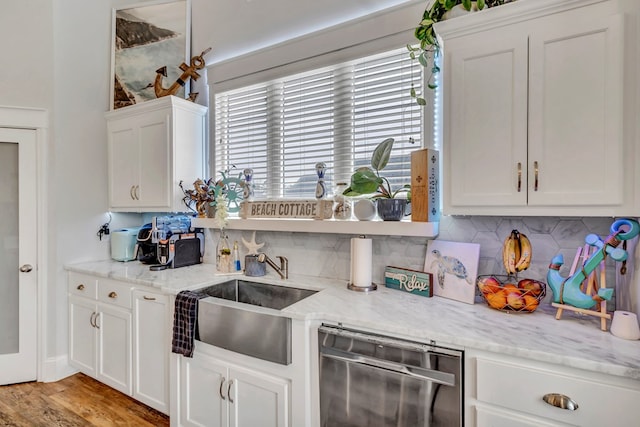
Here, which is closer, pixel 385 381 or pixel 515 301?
pixel 385 381

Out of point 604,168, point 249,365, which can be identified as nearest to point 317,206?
point 249,365

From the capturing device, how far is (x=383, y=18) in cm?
211

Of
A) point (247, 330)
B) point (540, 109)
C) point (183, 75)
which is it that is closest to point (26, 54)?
point (183, 75)

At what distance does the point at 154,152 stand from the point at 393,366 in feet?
8.11

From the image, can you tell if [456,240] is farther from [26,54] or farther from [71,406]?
[26,54]

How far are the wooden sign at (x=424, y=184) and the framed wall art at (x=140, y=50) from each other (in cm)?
244

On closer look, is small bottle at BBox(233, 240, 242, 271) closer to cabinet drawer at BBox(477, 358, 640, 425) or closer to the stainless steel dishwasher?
the stainless steel dishwasher

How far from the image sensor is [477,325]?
141 cm

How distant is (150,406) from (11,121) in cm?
249

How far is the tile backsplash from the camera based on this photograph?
165 cm

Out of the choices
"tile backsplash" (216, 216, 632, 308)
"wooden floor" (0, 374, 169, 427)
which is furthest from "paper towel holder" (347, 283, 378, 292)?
"wooden floor" (0, 374, 169, 427)

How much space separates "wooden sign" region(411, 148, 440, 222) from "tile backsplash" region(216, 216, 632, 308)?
197 millimetres

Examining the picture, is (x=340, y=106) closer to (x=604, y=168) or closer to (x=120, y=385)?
(x=604, y=168)

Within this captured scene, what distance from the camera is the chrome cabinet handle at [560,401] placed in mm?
1123
